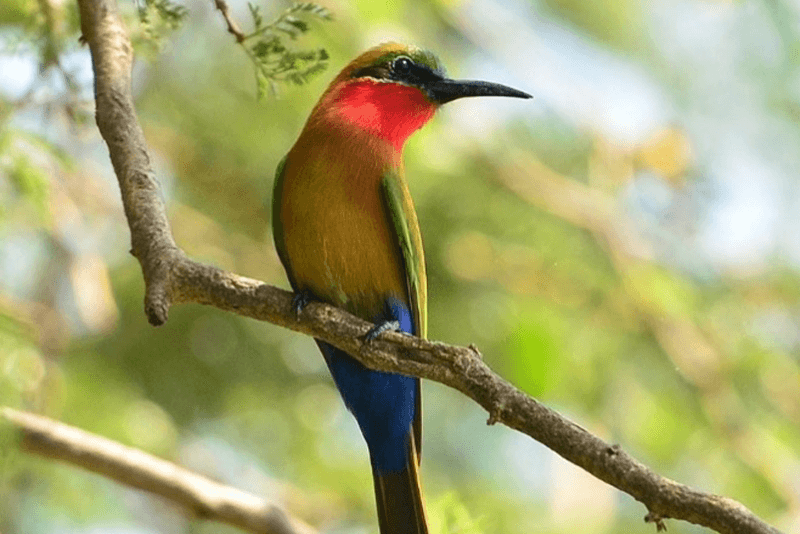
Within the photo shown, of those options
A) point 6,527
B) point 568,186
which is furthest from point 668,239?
point 6,527

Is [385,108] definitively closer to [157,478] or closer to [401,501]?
[401,501]

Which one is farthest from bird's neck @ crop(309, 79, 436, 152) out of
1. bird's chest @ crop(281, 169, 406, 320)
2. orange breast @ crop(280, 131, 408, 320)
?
bird's chest @ crop(281, 169, 406, 320)

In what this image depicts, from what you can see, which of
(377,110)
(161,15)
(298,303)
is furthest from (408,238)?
(161,15)

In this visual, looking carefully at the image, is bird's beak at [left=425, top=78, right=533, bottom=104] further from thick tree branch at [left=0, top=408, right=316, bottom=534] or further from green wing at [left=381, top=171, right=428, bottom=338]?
thick tree branch at [left=0, top=408, right=316, bottom=534]

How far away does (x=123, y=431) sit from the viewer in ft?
16.9

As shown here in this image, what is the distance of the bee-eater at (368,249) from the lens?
3758 mm

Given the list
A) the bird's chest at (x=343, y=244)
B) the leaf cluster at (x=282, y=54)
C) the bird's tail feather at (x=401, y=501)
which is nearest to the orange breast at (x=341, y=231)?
the bird's chest at (x=343, y=244)

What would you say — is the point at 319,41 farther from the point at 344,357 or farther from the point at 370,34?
the point at 344,357

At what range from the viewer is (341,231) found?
375 centimetres

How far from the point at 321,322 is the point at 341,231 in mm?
763

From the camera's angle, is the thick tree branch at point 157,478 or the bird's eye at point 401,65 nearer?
the thick tree branch at point 157,478

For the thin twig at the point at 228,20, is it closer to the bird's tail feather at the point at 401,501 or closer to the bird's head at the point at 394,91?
the bird's head at the point at 394,91

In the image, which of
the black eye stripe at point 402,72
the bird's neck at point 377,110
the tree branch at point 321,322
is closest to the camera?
the tree branch at point 321,322

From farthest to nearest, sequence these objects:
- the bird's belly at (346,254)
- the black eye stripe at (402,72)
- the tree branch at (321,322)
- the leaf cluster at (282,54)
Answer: the black eye stripe at (402,72), the bird's belly at (346,254), the leaf cluster at (282,54), the tree branch at (321,322)
